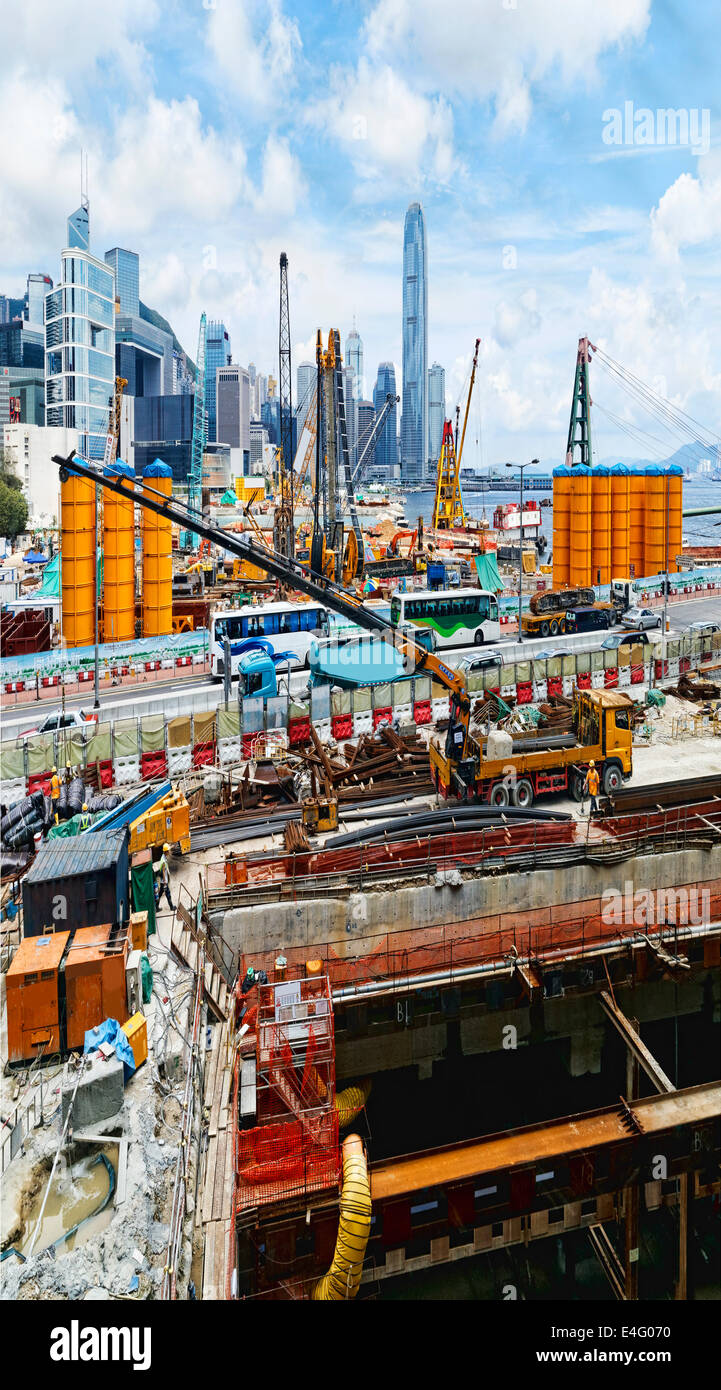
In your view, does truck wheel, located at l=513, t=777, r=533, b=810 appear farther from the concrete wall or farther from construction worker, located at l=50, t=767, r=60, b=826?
construction worker, located at l=50, t=767, r=60, b=826

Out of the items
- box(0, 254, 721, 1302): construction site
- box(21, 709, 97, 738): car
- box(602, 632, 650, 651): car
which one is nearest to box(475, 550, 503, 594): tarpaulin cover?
box(602, 632, 650, 651): car

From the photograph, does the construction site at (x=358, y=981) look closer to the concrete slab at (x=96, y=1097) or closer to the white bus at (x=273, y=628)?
the concrete slab at (x=96, y=1097)

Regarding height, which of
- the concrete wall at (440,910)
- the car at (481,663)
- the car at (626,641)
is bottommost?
the concrete wall at (440,910)

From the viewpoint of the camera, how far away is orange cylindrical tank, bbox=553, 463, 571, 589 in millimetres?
57781

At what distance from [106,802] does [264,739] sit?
7.16m

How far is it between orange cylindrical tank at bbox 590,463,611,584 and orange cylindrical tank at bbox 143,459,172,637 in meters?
29.2

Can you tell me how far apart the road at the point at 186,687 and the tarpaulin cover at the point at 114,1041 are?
17019mm

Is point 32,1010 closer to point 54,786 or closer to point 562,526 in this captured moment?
point 54,786

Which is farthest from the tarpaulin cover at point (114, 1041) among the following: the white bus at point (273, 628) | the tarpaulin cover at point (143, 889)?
the white bus at point (273, 628)

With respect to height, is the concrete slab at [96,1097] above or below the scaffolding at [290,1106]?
above

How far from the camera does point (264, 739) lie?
2927cm

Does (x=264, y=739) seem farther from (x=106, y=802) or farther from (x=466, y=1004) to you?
(x=466, y=1004)

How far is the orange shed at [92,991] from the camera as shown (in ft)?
40.6
